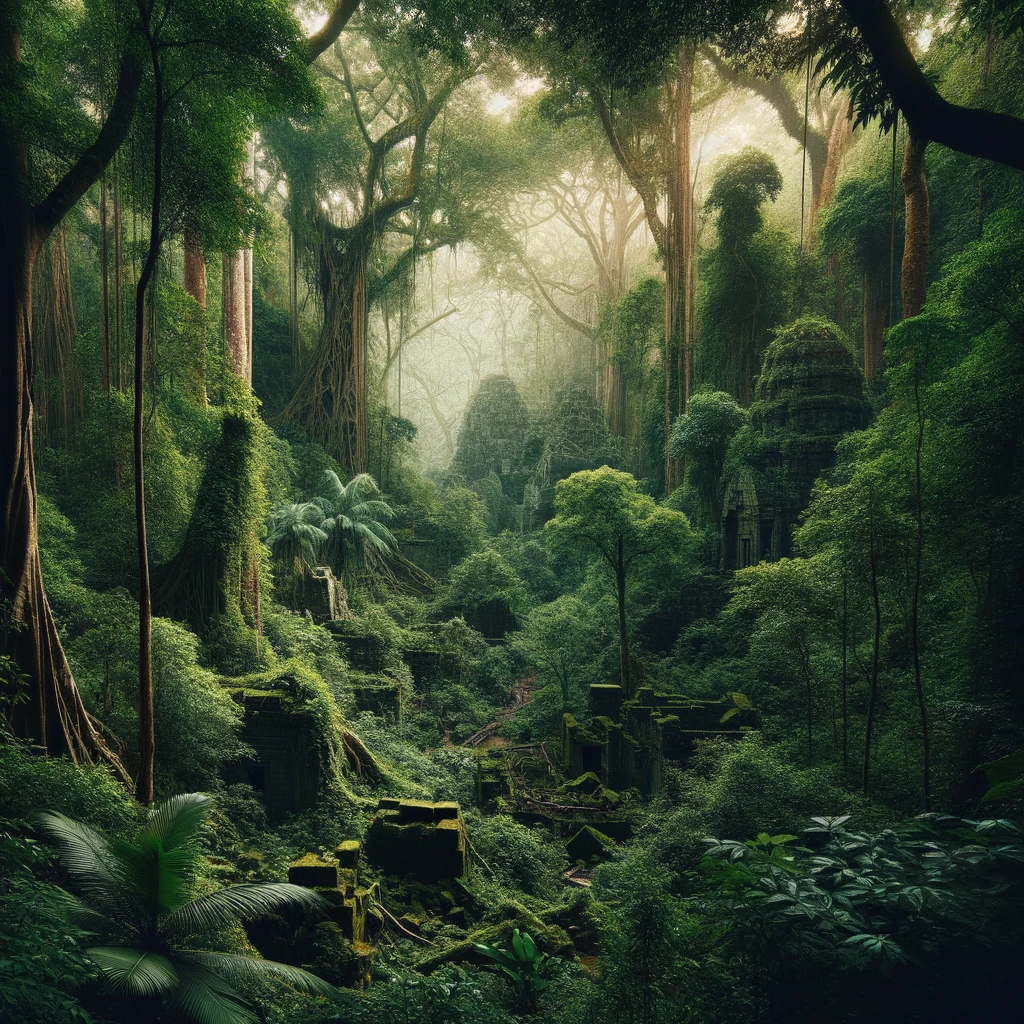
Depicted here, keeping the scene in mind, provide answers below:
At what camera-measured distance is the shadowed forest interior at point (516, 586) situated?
366cm

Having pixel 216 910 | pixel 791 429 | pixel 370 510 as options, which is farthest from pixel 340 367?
pixel 216 910

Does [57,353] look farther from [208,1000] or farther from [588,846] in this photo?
[588,846]

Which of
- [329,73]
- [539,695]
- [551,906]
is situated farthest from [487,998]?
[329,73]

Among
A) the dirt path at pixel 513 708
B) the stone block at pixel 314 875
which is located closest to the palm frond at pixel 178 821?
the stone block at pixel 314 875

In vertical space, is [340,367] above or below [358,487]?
above

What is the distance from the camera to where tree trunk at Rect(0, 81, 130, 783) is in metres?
5.49

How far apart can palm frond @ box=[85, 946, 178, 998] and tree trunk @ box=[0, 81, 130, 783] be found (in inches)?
98.9

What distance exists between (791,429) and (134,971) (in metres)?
14.3

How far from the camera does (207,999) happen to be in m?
3.64

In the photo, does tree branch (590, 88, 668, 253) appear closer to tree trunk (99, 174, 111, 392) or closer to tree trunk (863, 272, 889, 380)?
tree trunk (863, 272, 889, 380)

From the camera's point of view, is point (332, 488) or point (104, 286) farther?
point (332, 488)

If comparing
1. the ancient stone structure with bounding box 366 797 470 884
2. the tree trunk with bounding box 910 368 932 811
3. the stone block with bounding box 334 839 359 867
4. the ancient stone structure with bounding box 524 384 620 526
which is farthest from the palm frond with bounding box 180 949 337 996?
the ancient stone structure with bounding box 524 384 620 526

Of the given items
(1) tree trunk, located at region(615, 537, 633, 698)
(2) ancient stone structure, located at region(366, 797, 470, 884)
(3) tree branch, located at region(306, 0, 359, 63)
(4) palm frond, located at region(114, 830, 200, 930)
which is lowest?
(2) ancient stone structure, located at region(366, 797, 470, 884)

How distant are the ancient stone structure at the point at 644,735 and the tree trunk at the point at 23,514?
7322mm
